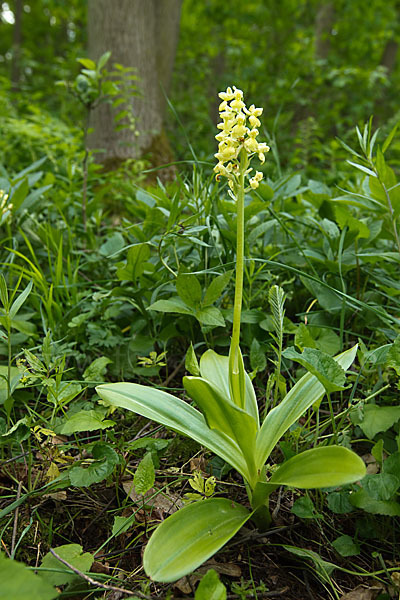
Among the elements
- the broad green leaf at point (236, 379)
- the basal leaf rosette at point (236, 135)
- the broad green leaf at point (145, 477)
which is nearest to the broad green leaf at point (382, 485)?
the broad green leaf at point (236, 379)

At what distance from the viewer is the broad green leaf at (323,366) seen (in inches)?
40.4

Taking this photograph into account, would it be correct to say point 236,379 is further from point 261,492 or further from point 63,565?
point 63,565

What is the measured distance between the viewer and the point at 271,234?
212 cm

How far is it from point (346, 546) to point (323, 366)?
1.43 feet

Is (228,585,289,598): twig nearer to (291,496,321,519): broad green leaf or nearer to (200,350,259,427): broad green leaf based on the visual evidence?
(291,496,321,519): broad green leaf

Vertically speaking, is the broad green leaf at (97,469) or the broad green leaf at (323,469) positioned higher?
the broad green leaf at (323,469)

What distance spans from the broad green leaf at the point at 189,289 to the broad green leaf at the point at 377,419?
606 millimetres

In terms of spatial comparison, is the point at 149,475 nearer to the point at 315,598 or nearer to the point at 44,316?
the point at 315,598

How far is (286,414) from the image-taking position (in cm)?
116

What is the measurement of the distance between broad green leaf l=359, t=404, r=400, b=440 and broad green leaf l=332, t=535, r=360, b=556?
9.8 inches

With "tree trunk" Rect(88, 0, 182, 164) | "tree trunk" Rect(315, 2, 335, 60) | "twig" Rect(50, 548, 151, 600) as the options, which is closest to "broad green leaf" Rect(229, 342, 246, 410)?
"twig" Rect(50, 548, 151, 600)

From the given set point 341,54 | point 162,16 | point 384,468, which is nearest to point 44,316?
point 384,468

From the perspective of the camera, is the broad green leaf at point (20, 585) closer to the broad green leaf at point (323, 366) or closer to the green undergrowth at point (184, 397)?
the green undergrowth at point (184, 397)

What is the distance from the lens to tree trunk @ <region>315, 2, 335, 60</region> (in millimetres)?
7594
